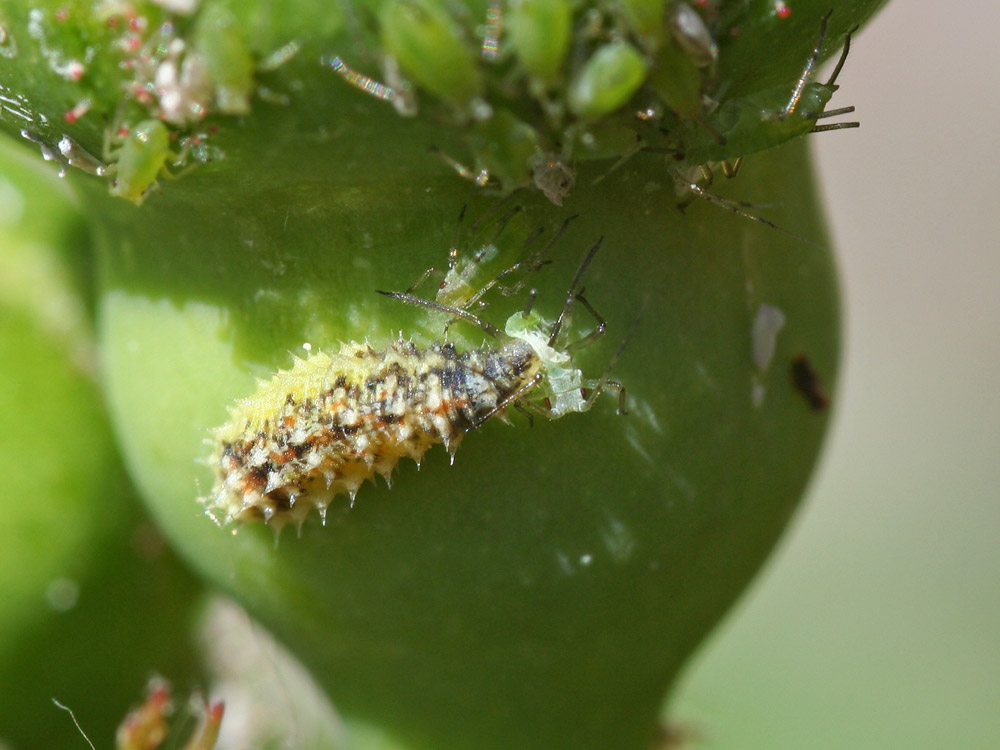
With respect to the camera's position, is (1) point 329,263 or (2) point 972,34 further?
(2) point 972,34

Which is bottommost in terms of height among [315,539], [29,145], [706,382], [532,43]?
[315,539]

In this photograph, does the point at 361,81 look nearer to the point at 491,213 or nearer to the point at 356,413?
the point at 491,213

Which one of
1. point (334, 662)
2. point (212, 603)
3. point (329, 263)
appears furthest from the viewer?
point (212, 603)

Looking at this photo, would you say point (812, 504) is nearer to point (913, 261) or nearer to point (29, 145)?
point (913, 261)

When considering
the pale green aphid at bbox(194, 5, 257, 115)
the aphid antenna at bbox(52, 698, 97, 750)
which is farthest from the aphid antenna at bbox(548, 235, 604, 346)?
the aphid antenna at bbox(52, 698, 97, 750)

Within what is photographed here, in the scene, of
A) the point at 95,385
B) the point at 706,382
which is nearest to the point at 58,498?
the point at 95,385

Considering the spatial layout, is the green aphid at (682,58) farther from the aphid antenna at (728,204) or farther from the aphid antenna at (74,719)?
the aphid antenna at (74,719)

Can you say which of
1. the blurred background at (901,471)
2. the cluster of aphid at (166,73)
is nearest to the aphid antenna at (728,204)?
the cluster of aphid at (166,73)
